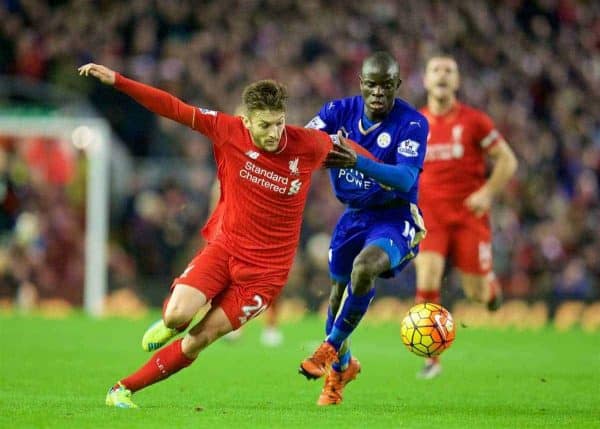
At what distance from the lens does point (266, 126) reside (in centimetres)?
795

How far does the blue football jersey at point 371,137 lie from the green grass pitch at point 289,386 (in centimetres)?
159

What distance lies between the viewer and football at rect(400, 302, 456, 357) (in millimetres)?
8914

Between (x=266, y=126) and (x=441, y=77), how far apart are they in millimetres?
4198

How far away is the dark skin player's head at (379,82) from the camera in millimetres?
8914

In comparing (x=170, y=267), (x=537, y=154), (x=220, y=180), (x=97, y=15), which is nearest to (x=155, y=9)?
(x=97, y=15)

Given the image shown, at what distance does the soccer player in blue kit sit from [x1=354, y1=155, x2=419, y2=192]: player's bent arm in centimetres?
1

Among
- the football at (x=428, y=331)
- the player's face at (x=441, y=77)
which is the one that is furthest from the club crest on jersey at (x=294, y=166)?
the player's face at (x=441, y=77)

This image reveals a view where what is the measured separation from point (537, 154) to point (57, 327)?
10.6 metres

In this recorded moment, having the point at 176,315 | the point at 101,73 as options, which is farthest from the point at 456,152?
the point at 101,73

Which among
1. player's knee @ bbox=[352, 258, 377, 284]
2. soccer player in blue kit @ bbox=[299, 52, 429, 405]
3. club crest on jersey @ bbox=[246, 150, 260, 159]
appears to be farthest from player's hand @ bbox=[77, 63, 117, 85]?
player's knee @ bbox=[352, 258, 377, 284]

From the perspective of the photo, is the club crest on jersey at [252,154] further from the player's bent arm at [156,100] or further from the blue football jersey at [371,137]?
the blue football jersey at [371,137]

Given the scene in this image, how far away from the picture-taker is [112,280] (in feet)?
69.2

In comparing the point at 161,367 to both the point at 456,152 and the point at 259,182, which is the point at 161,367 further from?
the point at 456,152

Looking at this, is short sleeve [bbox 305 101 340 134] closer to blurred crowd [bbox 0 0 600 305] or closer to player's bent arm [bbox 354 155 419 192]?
player's bent arm [bbox 354 155 419 192]
